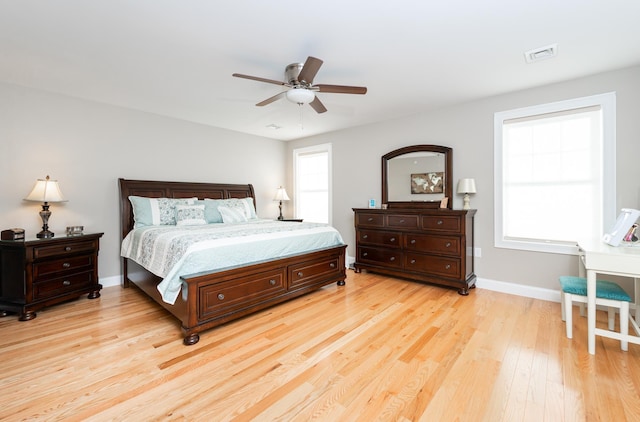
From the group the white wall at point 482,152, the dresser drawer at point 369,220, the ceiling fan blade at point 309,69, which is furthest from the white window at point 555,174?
the ceiling fan blade at point 309,69

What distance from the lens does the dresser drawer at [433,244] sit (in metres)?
3.56

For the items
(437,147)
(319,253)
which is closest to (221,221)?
(319,253)

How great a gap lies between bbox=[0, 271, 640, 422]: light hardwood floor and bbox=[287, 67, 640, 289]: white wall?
621 mm

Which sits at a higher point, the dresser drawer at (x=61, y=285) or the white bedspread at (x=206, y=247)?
the white bedspread at (x=206, y=247)

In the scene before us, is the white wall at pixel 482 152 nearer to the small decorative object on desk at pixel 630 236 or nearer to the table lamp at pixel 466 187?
the table lamp at pixel 466 187

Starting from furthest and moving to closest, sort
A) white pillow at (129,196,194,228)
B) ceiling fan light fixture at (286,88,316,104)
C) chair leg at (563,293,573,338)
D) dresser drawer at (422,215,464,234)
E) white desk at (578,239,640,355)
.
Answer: white pillow at (129,196,194,228)
dresser drawer at (422,215,464,234)
ceiling fan light fixture at (286,88,316,104)
chair leg at (563,293,573,338)
white desk at (578,239,640,355)

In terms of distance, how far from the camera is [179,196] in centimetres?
440

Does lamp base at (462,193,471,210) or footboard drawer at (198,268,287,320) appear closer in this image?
footboard drawer at (198,268,287,320)

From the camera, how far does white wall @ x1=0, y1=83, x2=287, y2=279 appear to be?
3.25 m

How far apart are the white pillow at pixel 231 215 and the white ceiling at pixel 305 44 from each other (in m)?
1.54

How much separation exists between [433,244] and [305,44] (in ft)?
9.11

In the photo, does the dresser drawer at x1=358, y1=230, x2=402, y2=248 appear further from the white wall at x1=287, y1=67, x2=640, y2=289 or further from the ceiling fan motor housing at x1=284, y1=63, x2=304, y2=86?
the ceiling fan motor housing at x1=284, y1=63, x2=304, y2=86

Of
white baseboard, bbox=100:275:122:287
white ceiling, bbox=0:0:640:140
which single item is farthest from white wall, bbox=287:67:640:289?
white baseboard, bbox=100:275:122:287

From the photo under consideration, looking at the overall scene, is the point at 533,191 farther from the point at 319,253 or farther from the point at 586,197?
the point at 319,253
